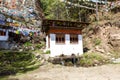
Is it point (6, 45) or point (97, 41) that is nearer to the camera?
point (97, 41)

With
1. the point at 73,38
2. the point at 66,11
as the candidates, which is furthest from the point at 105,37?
the point at 66,11

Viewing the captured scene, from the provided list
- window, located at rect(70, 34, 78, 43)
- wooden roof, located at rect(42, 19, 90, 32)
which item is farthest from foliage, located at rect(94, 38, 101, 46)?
window, located at rect(70, 34, 78, 43)

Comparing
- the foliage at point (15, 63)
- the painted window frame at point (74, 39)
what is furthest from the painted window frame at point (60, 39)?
the foliage at point (15, 63)

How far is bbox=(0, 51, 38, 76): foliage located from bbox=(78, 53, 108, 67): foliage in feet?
21.5

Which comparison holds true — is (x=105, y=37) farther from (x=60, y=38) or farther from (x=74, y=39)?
(x=60, y=38)

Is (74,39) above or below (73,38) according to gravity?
below

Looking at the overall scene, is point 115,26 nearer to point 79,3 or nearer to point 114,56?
point 114,56

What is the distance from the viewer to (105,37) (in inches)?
1225

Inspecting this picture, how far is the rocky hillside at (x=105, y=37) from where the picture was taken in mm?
28547

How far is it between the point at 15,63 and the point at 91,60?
10.0 m

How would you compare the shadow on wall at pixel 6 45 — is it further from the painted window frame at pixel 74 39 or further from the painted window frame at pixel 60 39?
the painted window frame at pixel 74 39

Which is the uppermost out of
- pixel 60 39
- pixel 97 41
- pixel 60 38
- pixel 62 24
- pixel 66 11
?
pixel 66 11

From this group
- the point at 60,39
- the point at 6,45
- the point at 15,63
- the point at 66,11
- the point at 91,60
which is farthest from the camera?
the point at 66,11

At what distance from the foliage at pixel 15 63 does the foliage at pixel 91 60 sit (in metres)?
6.55
